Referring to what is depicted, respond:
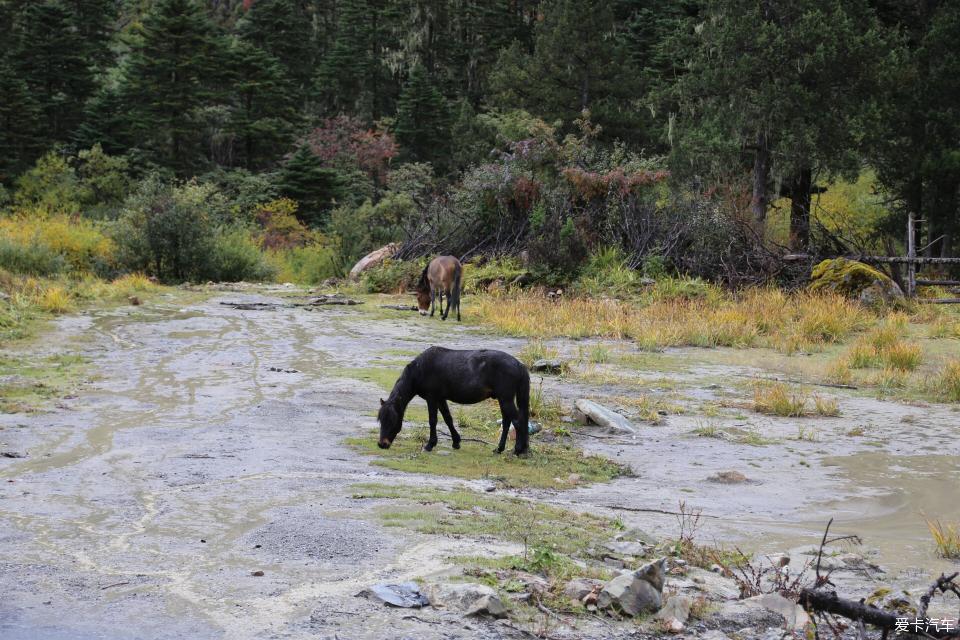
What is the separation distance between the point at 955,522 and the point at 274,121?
4882 centimetres

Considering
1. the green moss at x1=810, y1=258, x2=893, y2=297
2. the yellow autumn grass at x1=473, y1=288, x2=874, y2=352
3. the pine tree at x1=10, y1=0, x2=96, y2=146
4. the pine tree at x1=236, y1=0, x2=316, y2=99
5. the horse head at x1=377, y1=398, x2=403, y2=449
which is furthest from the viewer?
the pine tree at x1=236, y1=0, x2=316, y2=99

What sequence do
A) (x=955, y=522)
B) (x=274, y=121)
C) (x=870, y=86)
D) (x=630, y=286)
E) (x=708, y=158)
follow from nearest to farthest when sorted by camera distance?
(x=955, y=522)
(x=630, y=286)
(x=870, y=86)
(x=708, y=158)
(x=274, y=121)

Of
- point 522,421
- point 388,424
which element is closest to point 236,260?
point 388,424

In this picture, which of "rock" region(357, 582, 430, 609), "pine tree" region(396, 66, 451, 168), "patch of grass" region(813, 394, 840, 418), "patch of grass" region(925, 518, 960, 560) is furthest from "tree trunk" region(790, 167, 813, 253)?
"pine tree" region(396, 66, 451, 168)

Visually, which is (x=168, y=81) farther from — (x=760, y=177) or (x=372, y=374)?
(x=372, y=374)

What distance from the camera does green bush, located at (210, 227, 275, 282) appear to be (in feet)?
102

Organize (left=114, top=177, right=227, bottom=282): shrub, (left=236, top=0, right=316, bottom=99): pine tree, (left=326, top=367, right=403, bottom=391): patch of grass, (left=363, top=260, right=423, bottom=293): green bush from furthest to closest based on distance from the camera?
(left=236, top=0, right=316, bottom=99): pine tree → (left=114, top=177, right=227, bottom=282): shrub → (left=363, top=260, right=423, bottom=293): green bush → (left=326, top=367, right=403, bottom=391): patch of grass

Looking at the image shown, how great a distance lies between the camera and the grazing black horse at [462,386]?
9.08m

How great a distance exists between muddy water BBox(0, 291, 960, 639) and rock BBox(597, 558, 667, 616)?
65cm

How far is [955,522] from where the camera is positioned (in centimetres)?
754

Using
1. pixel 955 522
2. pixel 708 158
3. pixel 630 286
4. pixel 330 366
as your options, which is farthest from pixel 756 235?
pixel 955 522

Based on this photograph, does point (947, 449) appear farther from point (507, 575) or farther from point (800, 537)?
point (507, 575)

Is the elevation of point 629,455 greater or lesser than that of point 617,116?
lesser

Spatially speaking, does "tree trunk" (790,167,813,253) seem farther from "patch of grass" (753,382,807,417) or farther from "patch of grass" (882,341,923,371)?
"patch of grass" (753,382,807,417)
